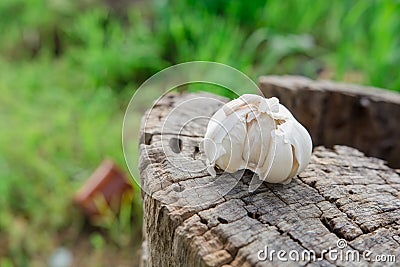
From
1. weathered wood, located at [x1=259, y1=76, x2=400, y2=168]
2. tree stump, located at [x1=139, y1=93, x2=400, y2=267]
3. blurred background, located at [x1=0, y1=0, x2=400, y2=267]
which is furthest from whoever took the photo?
blurred background, located at [x1=0, y1=0, x2=400, y2=267]

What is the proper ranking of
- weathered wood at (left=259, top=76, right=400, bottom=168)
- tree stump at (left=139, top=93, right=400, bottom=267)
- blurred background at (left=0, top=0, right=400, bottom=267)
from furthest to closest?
blurred background at (left=0, top=0, right=400, bottom=267)
weathered wood at (left=259, top=76, right=400, bottom=168)
tree stump at (left=139, top=93, right=400, bottom=267)

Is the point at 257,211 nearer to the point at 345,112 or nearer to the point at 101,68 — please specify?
the point at 345,112

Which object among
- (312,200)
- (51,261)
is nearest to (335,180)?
(312,200)

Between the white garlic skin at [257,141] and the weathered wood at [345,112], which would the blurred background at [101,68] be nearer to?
the weathered wood at [345,112]

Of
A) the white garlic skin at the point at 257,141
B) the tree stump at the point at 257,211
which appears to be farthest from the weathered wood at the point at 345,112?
the white garlic skin at the point at 257,141

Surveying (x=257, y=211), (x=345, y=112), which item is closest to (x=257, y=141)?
(x=257, y=211)

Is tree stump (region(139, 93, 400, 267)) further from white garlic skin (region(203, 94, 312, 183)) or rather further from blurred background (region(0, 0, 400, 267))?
blurred background (region(0, 0, 400, 267))

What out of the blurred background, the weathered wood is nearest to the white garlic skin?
the weathered wood
